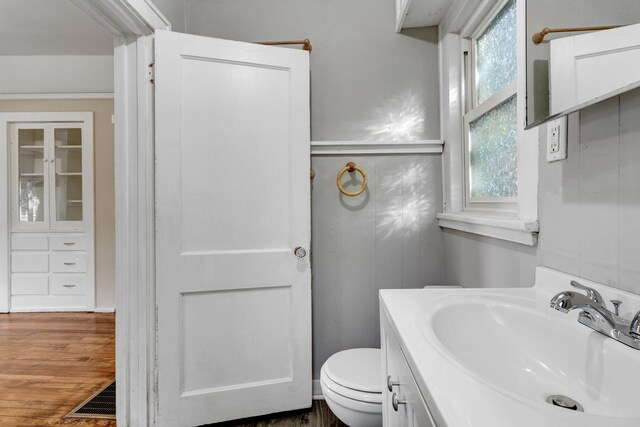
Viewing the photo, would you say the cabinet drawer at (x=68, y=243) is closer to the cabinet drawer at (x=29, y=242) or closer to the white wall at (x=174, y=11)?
the cabinet drawer at (x=29, y=242)

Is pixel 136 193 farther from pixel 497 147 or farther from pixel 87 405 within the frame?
pixel 497 147

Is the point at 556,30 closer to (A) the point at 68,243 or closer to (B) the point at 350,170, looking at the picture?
(B) the point at 350,170

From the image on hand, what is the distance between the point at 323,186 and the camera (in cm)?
183

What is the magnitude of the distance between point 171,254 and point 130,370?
0.58 m

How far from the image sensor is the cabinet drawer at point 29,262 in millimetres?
3359

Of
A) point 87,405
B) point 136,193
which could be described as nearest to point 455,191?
point 136,193

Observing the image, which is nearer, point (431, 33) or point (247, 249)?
point (247, 249)

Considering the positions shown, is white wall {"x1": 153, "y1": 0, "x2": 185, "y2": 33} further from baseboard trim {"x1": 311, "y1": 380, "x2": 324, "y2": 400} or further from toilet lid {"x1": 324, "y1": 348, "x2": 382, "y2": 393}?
baseboard trim {"x1": 311, "y1": 380, "x2": 324, "y2": 400}

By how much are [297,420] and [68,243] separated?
3.11m

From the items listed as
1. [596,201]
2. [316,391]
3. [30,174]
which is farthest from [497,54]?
[30,174]

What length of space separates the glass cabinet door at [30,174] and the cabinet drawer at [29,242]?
0.52 ft

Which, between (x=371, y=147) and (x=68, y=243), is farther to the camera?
(x=68, y=243)

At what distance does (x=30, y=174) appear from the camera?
3.38 meters

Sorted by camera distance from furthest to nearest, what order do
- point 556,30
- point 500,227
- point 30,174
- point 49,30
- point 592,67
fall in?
point 30,174 → point 49,30 → point 500,227 → point 556,30 → point 592,67
